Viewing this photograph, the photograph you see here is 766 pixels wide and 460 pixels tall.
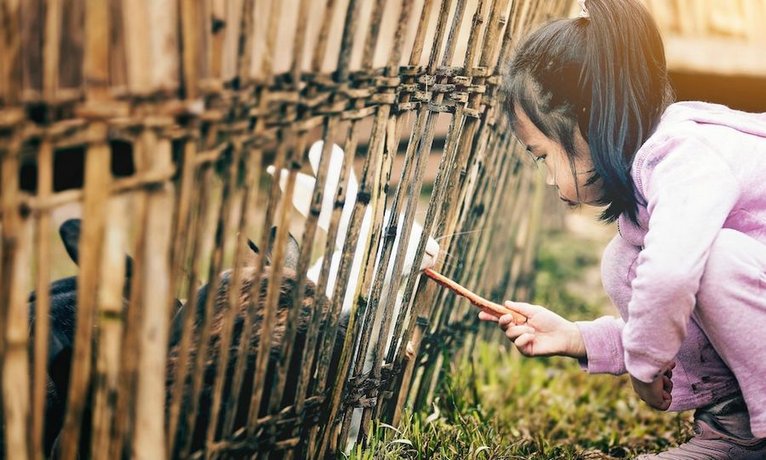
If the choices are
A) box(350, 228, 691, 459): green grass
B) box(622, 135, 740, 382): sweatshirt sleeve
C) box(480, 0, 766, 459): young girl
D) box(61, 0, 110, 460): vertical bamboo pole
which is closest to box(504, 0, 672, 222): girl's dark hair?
box(480, 0, 766, 459): young girl

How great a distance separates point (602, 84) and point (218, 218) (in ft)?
3.26

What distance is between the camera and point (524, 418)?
3137mm

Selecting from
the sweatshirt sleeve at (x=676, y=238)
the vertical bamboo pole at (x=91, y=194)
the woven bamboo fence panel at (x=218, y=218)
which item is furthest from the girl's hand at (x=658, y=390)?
the vertical bamboo pole at (x=91, y=194)

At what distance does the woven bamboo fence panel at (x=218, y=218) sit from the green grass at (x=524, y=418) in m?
0.09

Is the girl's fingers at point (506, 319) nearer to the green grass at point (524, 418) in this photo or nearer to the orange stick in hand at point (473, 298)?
the orange stick in hand at point (473, 298)

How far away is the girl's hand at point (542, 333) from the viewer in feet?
7.86

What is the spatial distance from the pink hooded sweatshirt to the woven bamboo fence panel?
0.53m

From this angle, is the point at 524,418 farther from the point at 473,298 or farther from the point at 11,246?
the point at 11,246

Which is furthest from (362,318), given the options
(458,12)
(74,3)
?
(74,3)

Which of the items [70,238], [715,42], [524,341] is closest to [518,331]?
[524,341]

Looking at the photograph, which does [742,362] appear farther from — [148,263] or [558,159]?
[148,263]

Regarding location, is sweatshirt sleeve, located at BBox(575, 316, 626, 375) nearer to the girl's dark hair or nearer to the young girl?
the young girl

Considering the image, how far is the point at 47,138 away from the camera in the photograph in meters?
1.33

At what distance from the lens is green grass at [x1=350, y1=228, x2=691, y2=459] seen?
8.28 ft
